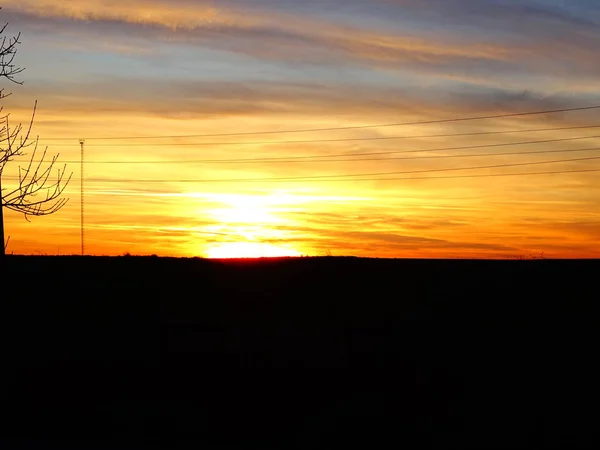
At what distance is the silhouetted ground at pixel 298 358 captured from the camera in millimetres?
15914

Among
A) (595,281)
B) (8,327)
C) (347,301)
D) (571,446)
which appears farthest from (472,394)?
(8,327)

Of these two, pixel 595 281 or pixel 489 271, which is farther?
pixel 489 271

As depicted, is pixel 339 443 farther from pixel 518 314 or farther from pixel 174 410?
pixel 518 314

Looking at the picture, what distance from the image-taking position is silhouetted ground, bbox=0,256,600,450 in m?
15.9

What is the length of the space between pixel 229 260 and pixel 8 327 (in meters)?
11.3

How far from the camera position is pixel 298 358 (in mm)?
19781

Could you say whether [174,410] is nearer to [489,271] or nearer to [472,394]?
[472,394]

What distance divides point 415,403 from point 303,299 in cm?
779

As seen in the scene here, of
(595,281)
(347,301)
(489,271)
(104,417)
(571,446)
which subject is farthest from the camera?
(489,271)

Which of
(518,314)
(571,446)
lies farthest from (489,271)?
(571,446)

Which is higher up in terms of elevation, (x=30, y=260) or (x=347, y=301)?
(x=30, y=260)

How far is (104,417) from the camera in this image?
1719 cm

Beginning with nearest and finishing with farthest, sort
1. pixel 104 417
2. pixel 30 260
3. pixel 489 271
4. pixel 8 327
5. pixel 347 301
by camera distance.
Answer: pixel 104 417, pixel 8 327, pixel 347 301, pixel 489 271, pixel 30 260

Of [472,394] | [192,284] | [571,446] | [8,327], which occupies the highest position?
[192,284]
